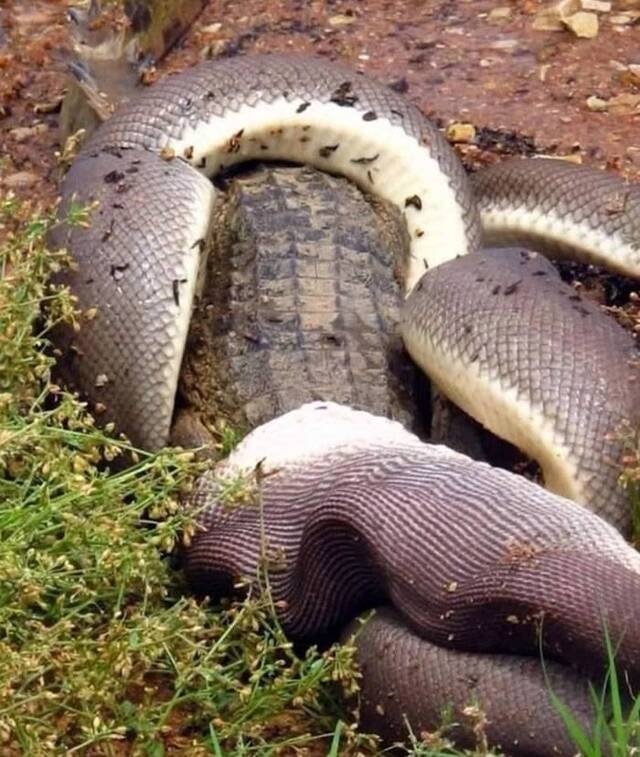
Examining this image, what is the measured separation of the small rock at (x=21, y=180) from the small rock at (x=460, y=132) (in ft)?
4.39

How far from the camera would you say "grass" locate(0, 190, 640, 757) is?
3865mm

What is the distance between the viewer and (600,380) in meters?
5.00

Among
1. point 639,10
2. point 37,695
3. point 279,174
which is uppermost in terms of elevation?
point 37,695

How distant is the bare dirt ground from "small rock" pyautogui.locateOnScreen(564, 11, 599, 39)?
3 centimetres

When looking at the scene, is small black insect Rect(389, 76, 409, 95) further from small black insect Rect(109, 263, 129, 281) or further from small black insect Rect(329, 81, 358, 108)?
small black insect Rect(109, 263, 129, 281)

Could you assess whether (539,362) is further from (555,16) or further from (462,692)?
(555,16)

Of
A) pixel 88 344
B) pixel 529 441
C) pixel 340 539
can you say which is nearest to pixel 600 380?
pixel 529 441

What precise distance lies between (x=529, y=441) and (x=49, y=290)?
1.26m

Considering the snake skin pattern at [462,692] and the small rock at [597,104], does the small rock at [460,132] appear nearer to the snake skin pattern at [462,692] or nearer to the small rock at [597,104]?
the small rock at [597,104]

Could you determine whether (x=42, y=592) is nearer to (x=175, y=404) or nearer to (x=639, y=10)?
(x=175, y=404)

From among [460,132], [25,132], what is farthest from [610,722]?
[25,132]

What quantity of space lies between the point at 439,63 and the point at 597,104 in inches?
23.7

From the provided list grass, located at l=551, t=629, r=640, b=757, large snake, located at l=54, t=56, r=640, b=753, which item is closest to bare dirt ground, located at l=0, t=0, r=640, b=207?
large snake, located at l=54, t=56, r=640, b=753

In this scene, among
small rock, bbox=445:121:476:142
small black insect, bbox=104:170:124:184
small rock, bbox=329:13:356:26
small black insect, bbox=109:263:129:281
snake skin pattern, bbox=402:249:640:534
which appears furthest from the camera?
small rock, bbox=329:13:356:26
